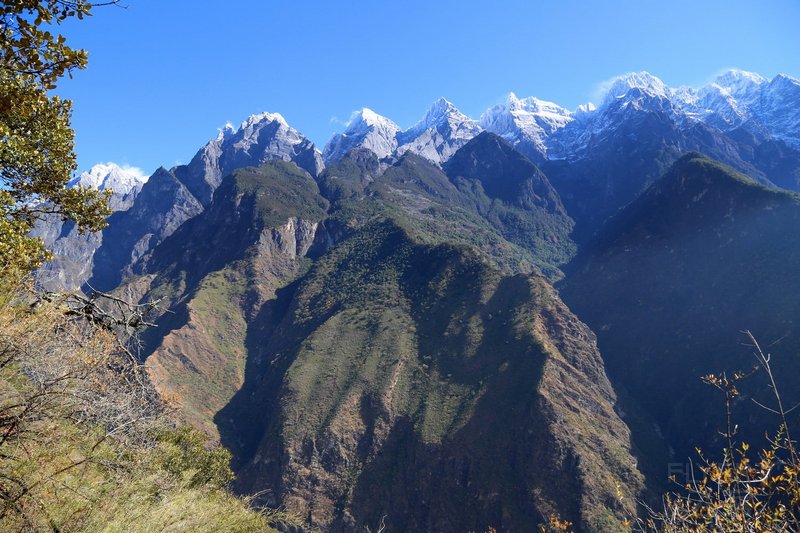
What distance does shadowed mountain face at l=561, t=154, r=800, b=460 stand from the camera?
101562 millimetres

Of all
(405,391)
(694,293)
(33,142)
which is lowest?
(405,391)

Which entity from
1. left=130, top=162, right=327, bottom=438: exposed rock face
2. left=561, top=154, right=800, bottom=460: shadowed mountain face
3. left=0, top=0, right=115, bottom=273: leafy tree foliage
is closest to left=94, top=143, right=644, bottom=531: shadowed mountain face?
left=130, top=162, right=327, bottom=438: exposed rock face

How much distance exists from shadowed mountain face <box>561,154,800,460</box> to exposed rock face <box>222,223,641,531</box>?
79.3 ft

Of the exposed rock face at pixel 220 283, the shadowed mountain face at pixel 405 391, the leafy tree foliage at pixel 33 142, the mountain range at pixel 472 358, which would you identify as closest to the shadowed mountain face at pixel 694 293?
the mountain range at pixel 472 358

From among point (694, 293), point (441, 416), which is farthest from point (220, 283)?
point (694, 293)

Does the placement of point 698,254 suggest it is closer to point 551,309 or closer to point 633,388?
point 633,388

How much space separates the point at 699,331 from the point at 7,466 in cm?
14143

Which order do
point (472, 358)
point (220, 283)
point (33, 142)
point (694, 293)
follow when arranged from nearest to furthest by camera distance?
point (33, 142)
point (472, 358)
point (694, 293)
point (220, 283)

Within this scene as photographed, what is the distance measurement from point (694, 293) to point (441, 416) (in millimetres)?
88421

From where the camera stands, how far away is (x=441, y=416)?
86.3 m

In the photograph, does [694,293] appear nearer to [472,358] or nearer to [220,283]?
[472,358]

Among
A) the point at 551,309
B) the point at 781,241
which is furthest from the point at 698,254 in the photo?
the point at 551,309

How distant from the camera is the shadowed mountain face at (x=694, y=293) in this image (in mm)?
101562

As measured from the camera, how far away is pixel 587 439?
7800 centimetres
